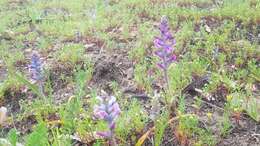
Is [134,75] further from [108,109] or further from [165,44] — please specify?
[108,109]

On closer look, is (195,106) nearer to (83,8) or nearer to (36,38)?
(36,38)

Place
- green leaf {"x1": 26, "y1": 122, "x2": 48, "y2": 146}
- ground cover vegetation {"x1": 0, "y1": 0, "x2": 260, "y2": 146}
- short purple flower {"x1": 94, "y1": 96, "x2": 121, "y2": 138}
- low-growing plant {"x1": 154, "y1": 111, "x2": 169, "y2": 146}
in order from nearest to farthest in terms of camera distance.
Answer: short purple flower {"x1": 94, "y1": 96, "x2": 121, "y2": 138}
green leaf {"x1": 26, "y1": 122, "x2": 48, "y2": 146}
low-growing plant {"x1": 154, "y1": 111, "x2": 169, "y2": 146}
ground cover vegetation {"x1": 0, "y1": 0, "x2": 260, "y2": 146}

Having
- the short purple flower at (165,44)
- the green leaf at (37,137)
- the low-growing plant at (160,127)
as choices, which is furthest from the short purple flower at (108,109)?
the short purple flower at (165,44)

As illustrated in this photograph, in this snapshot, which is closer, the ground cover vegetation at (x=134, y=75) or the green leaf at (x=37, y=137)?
the green leaf at (x=37, y=137)

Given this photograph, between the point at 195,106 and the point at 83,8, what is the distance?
4.80m

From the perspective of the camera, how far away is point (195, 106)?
396 cm

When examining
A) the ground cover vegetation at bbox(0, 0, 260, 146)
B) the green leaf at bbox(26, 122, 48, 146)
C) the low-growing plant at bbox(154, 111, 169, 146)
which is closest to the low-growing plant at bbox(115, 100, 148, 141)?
the ground cover vegetation at bbox(0, 0, 260, 146)

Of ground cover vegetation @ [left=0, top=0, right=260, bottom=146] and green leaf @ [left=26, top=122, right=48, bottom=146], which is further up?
green leaf @ [left=26, top=122, right=48, bottom=146]

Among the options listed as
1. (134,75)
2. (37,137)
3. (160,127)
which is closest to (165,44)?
(160,127)

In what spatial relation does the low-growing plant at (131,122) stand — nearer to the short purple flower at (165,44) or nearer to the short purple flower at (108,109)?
the short purple flower at (165,44)

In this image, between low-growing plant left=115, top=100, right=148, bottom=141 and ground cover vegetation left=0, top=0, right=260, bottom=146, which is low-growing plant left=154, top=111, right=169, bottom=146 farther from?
low-growing plant left=115, top=100, right=148, bottom=141

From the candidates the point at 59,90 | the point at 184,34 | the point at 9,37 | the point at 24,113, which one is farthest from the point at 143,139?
the point at 9,37

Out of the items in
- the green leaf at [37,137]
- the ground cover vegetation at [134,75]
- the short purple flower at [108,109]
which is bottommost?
the ground cover vegetation at [134,75]

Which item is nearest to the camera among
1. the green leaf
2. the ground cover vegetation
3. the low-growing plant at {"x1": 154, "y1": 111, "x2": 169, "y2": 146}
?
the green leaf
